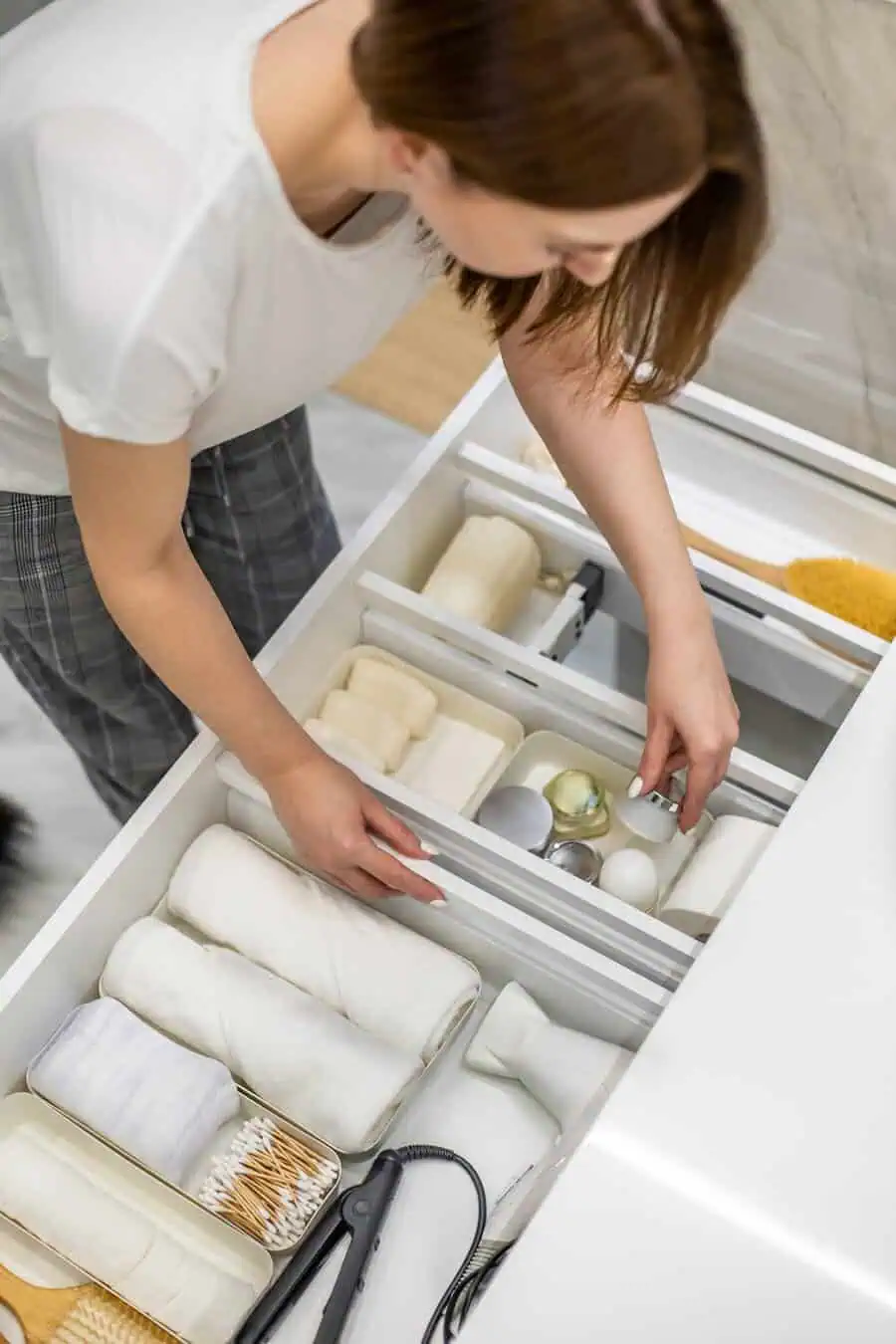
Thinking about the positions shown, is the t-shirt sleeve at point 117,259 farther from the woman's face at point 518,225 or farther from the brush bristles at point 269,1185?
the brush bristles at point 269,1185

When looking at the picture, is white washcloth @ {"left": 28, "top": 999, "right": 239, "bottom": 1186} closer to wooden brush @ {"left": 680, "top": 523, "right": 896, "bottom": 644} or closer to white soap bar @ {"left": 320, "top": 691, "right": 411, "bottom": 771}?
white soap bar @ {"left": 320, "top": 691, "right": 411, "bottom": 771}

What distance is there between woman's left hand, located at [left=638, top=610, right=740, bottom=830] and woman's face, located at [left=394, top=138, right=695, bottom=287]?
33 centimetres

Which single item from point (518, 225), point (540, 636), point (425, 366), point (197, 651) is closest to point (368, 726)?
point (540, 636)

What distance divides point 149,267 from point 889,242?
0.73 meters

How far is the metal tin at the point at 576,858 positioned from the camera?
906mm

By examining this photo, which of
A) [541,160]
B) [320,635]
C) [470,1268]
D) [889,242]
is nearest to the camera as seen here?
[541,160]

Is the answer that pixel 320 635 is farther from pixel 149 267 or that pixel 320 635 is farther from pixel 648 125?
pixel 648 125

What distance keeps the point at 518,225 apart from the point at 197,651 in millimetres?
300

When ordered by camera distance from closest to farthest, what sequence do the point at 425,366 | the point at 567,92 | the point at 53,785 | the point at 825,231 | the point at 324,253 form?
1. the point at 567,92
2. the point at 324,253
3. the point at 825,231
4. the point at 53,785
5. the point at 425,366

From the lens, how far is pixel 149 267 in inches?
21.0

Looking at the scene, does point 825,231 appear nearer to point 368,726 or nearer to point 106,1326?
point 368,726

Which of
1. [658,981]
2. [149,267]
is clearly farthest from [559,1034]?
[149,267]

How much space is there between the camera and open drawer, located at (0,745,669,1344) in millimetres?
771

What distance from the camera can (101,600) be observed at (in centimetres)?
88
